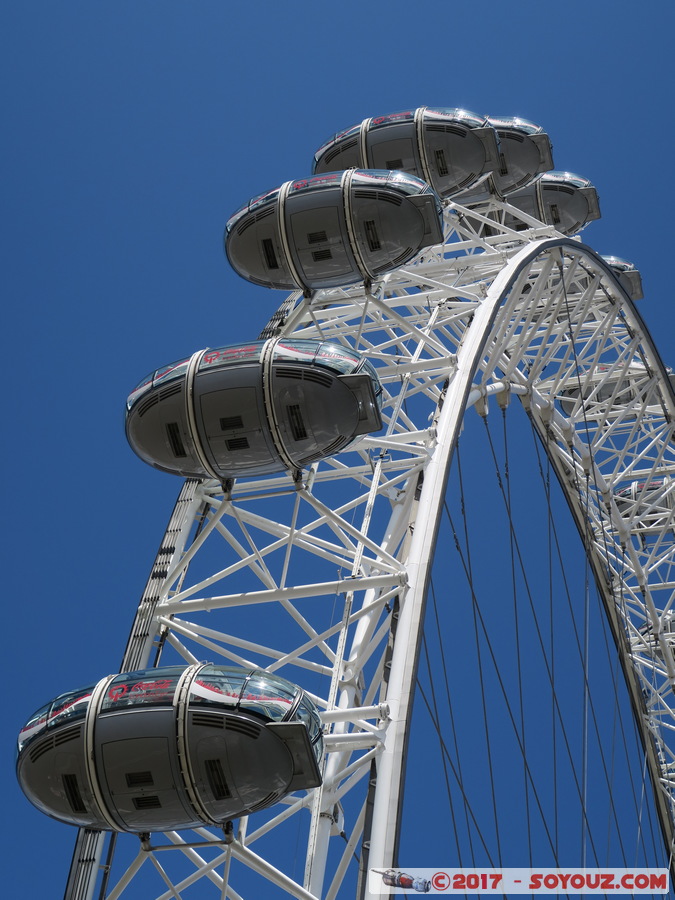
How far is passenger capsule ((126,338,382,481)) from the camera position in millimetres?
16031

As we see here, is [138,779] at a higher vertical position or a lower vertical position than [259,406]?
lower

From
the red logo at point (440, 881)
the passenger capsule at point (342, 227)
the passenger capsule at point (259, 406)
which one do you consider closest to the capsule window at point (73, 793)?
the red logo at point (440, 881)

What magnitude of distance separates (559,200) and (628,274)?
11.4 ft

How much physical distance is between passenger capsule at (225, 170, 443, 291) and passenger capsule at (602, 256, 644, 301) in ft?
49.6

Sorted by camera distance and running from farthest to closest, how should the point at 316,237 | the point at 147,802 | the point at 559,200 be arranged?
the point at 559,200
the point at 316,237
the point at 147,802

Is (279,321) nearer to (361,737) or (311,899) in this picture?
(361,737)

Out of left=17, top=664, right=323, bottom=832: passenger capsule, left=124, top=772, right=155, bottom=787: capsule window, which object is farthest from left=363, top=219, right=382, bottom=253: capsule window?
left=124, top=772, right=155, bottom=787: capsule window

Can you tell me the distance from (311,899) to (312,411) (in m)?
5.82

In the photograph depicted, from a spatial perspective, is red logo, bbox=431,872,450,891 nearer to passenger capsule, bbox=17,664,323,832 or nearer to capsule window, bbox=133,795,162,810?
passenger capsule, bbox=17,664,323,832

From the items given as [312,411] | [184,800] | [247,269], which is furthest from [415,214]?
[184,800]

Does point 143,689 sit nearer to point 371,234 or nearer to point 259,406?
point 259,406

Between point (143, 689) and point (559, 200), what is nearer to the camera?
point (143, 689)

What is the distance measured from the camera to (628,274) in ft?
Result: 110

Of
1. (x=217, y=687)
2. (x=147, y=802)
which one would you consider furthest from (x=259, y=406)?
(x=147, y=802)
